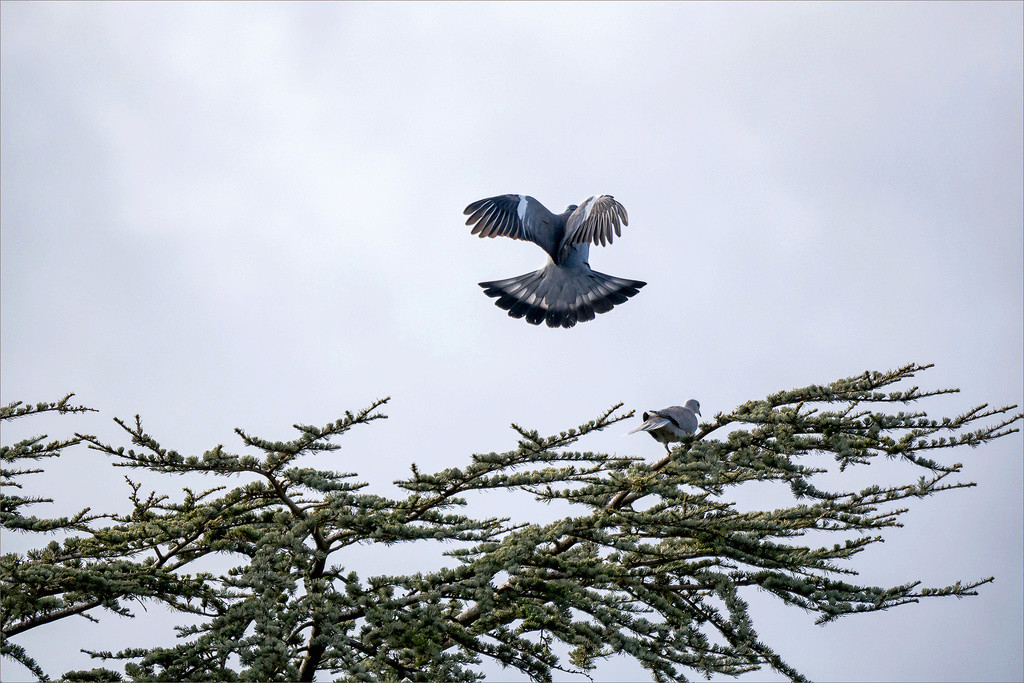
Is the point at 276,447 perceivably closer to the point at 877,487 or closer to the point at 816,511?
the point at 816,511

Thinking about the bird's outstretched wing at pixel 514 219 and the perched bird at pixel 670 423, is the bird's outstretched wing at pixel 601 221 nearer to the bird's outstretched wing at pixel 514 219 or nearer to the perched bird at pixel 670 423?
the bird's outstretched wing at pixel 514 219

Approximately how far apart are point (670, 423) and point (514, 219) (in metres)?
3.52

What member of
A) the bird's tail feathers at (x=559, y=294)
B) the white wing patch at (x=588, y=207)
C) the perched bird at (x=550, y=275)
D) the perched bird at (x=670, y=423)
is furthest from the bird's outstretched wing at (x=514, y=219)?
the perched bird at (x=670, y=423)

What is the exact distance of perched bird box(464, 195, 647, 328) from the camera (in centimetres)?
841

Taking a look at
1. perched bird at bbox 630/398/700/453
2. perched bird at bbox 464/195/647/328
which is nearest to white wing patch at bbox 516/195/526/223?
perched bird at bbox 464/195/647/328

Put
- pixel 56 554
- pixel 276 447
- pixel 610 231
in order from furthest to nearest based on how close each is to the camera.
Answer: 1. pixel 610 231
2. pixel 56 554
3. pixel 276 447

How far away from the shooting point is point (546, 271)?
8.75m

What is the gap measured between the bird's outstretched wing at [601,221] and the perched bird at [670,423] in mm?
2168

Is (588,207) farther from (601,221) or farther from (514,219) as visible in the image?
(514,219)

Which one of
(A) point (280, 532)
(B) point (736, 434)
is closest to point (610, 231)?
(B) point (736, 434)

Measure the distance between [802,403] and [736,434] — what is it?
15.5 inches

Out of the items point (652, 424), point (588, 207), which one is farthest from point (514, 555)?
point (588, 207)

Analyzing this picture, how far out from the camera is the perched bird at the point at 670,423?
228 inches

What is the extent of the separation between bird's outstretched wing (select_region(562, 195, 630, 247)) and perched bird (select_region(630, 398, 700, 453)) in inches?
85.3
